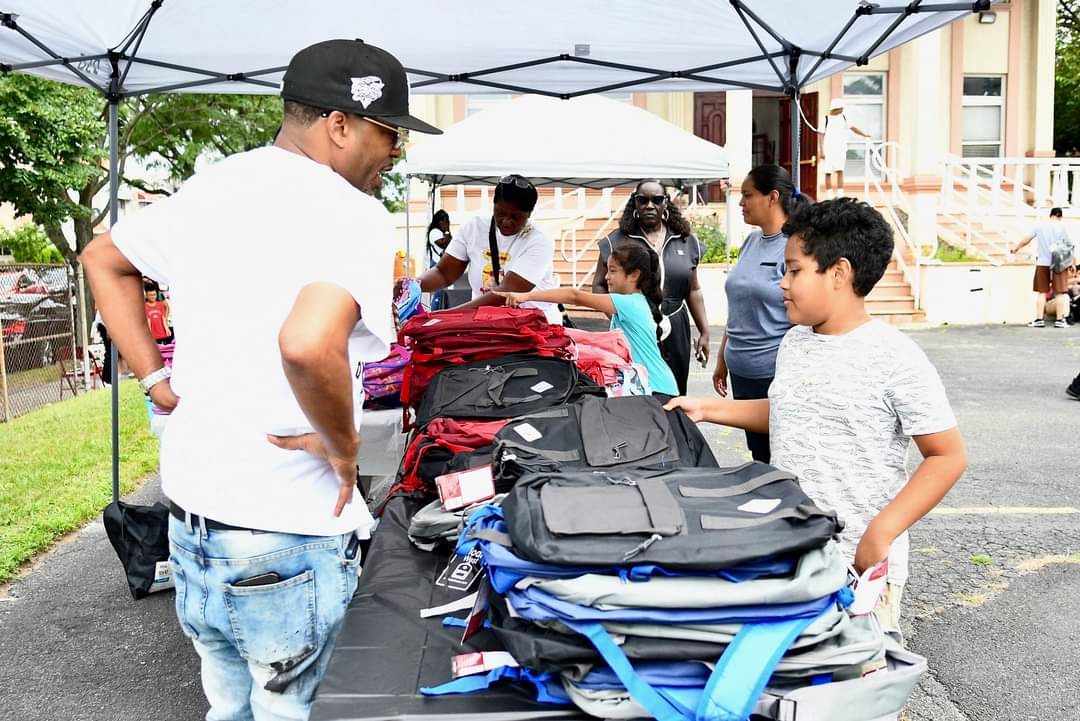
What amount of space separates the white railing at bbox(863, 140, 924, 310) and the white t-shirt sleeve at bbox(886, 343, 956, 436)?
46.9 feet

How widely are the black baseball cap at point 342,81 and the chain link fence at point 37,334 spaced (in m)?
10.6

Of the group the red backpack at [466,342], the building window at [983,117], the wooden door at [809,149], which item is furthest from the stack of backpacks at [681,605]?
the building window at [983,117]

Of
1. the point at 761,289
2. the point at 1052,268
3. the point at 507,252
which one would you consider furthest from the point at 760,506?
the point at 1052,268

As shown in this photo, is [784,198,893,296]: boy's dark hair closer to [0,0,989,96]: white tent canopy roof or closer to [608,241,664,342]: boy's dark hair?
[0,0,989,96]: white tent canopy roof

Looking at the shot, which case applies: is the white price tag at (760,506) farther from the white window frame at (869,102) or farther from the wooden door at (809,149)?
the white window frame at (869,102)

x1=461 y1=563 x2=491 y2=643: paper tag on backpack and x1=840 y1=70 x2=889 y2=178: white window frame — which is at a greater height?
x1=840 y1=70 x2=889 y2=178: white window frame

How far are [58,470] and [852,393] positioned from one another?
21.3 feet

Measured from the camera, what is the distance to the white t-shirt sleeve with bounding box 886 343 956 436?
2117mm

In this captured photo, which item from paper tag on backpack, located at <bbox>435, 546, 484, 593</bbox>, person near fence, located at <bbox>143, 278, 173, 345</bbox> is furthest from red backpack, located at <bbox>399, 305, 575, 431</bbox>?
person near fence, located at <bbox>143, 278, 173, 345</bbox>

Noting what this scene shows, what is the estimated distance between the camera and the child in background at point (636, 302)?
4547 millimetres

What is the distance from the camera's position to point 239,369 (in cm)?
166

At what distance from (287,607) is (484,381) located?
158cm

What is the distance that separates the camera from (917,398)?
2.13 meters

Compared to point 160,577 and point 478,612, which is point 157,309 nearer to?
point 160,577
